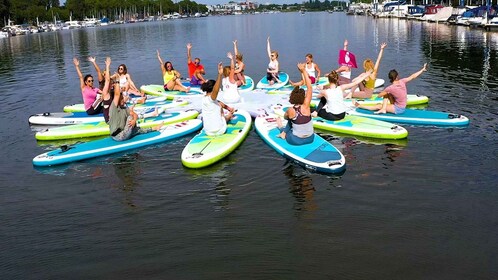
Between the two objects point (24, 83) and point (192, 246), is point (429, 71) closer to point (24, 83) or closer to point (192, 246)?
point (192, 246)

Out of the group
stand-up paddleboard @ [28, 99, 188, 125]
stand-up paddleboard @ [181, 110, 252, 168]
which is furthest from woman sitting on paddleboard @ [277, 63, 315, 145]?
stand-up paddleboard @ [28, 99, 188, 125]

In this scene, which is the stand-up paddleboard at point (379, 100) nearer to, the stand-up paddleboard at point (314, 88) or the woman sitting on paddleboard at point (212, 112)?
the stand-up paddleboard at point (314, 88)

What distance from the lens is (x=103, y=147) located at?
1475 cm

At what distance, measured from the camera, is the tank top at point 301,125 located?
13.3 meters

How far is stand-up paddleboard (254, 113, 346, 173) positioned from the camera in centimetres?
1252

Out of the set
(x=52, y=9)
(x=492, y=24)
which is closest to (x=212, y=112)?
(x=492, y=24)

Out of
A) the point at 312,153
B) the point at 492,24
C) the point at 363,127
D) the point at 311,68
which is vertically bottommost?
the point at 312,153

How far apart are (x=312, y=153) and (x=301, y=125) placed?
931 mm

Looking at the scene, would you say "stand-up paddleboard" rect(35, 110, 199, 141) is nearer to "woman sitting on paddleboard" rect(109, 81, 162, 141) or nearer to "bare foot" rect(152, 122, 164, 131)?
"bare foot" rect(152, 122, 164, 131)

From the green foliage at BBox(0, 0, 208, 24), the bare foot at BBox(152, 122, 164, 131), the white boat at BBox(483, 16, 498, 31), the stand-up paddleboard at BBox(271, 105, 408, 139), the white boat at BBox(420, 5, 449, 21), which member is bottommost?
the stand-up paddleboard at BBox(271, 105, 408, 139)

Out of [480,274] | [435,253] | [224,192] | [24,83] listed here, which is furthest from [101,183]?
[24,83]

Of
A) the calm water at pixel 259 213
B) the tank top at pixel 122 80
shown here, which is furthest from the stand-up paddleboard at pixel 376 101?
Result: the tank top at pixel 122 80

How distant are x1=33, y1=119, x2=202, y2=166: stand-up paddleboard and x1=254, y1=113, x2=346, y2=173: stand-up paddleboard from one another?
3312 millimetres

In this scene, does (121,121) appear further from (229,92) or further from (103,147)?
(229,92)
